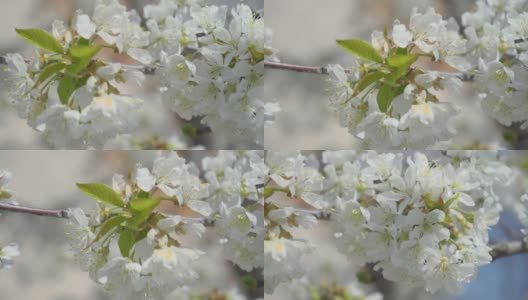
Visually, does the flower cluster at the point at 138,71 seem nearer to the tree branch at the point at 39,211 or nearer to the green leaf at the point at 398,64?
the tree branch at the point at 39,211

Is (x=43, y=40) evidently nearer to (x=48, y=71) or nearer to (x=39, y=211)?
(x=48, y=71)

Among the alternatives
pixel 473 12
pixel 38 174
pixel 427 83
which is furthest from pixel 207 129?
pixel 473 12

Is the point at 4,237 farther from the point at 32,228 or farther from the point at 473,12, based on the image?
the point at 473,12

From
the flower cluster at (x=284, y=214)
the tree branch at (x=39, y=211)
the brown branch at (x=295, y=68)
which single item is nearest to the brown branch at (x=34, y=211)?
the tree branch at (x=39, y=211)

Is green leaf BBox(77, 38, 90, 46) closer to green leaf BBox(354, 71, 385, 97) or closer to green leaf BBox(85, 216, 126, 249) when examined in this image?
green leaf BBox(85, 216, 126, 249)

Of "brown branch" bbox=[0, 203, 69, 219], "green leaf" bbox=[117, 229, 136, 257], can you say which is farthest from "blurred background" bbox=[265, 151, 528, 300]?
"brown branch" bbox=[0, 203, 69, 219]
